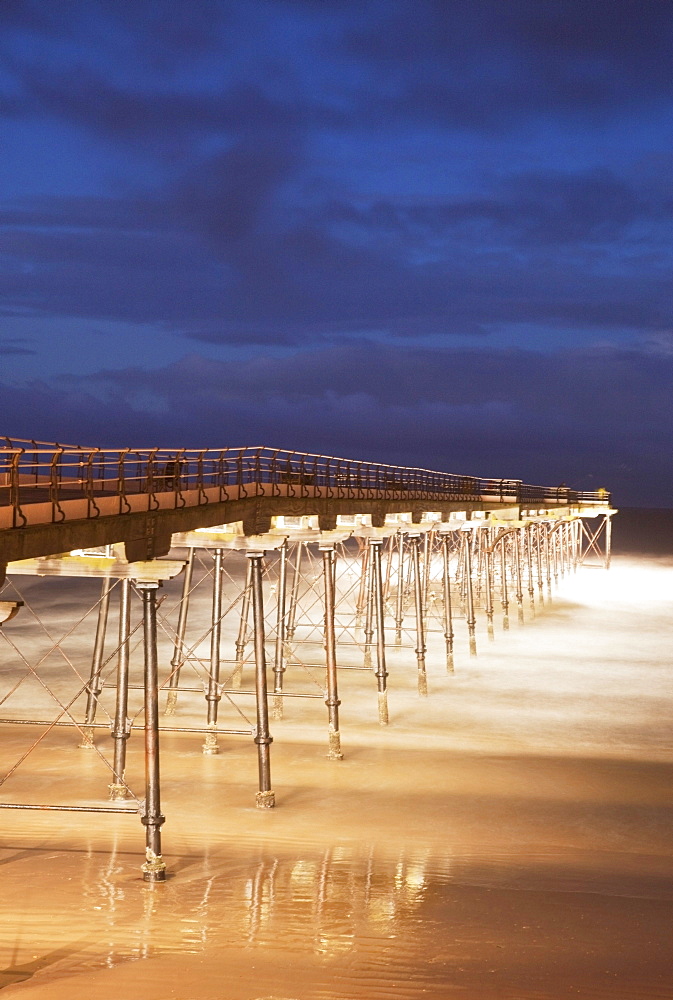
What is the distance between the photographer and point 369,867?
477 inches

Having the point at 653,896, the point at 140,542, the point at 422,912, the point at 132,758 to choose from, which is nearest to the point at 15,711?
the point at 132,758

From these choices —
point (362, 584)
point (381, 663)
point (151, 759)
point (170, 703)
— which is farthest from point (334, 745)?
point (362, 584)

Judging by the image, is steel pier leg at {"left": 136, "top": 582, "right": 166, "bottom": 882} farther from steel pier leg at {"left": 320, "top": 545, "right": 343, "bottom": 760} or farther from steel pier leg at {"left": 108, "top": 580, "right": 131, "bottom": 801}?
steel pier leg at {"left": 320, "top": 545, "right": 343, "bottom": 760}

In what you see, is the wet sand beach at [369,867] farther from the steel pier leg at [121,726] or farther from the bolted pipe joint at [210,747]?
the steel pier leg at [121,726]

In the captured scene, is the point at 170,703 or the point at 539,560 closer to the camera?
the point at 170,703

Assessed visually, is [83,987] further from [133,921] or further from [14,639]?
[14,639]

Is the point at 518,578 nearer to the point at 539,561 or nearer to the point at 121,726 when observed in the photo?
the point at 539,561

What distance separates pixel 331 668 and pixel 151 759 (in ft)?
21.8

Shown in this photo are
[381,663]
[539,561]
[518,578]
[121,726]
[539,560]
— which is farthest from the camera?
[539,560]

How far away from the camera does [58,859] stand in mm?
12062

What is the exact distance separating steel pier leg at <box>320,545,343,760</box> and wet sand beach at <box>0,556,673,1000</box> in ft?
1.34

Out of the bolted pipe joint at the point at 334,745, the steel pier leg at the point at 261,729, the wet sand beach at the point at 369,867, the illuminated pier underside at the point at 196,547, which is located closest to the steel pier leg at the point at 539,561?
the illuminated pier underside at the point at 196,547

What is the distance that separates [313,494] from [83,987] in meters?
13.6

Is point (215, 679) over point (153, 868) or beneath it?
over
